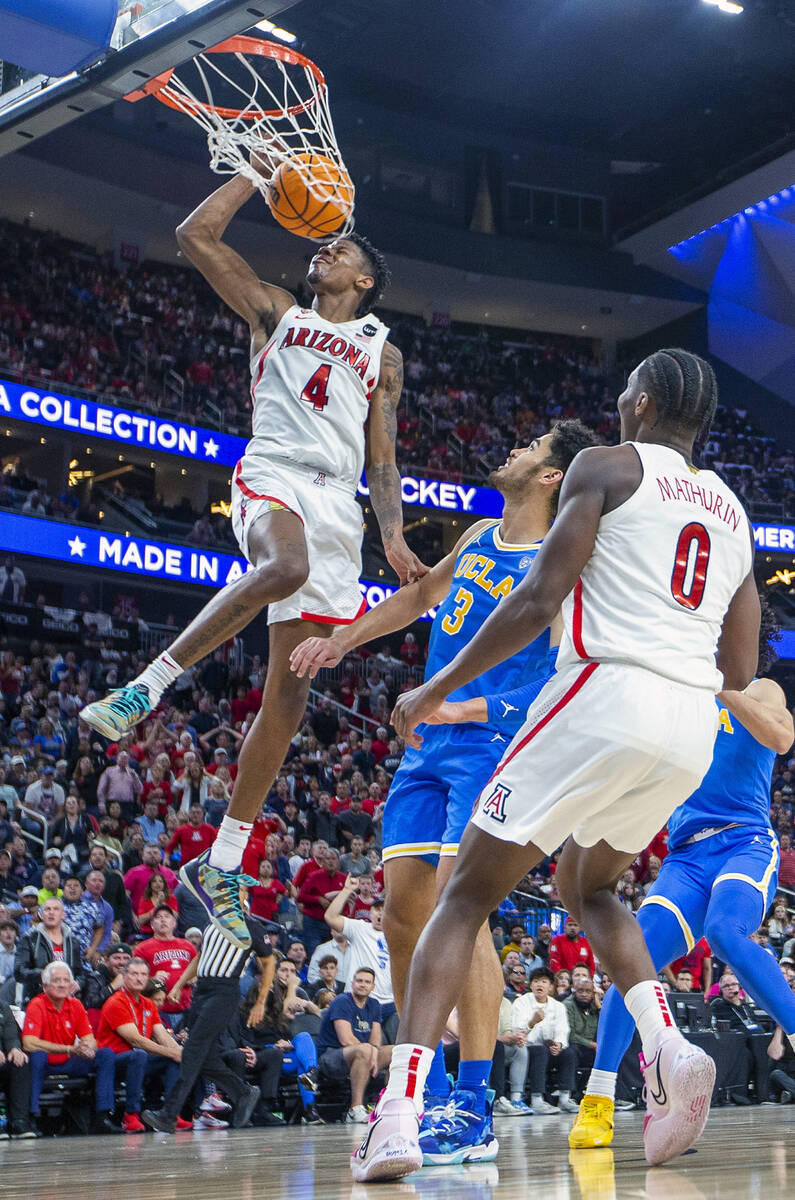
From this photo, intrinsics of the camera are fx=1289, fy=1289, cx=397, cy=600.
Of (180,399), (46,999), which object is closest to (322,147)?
(46,999)

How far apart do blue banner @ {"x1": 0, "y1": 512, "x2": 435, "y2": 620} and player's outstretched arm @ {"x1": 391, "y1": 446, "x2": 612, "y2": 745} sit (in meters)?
18.3

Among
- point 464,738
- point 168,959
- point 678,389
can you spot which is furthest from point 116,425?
point 678,389

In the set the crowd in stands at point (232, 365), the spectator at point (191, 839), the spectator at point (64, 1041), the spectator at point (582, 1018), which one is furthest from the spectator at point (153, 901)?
the crowd in stands at point (232, 365)

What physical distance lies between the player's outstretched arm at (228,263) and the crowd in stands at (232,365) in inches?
723

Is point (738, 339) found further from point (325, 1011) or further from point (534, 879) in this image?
point (325, 1011)

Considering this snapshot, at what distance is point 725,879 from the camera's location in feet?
16.8

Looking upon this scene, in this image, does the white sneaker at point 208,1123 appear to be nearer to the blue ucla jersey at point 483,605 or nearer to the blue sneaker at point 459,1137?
the blue sneaker at point 459,1137

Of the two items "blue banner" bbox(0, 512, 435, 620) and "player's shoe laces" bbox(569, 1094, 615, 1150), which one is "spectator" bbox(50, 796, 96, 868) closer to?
"player's shoe laces" bbox(569, 1094, 615, 1150)

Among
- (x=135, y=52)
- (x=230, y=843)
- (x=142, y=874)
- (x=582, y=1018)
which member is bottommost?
(x=582, y=1018)

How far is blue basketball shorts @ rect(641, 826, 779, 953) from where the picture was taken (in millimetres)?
5117

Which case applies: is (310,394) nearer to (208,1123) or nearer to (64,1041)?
(64,1041)

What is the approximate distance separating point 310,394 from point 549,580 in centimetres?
244

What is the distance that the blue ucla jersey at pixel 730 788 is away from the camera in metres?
5.36

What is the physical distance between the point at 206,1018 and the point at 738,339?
98.5 feet
